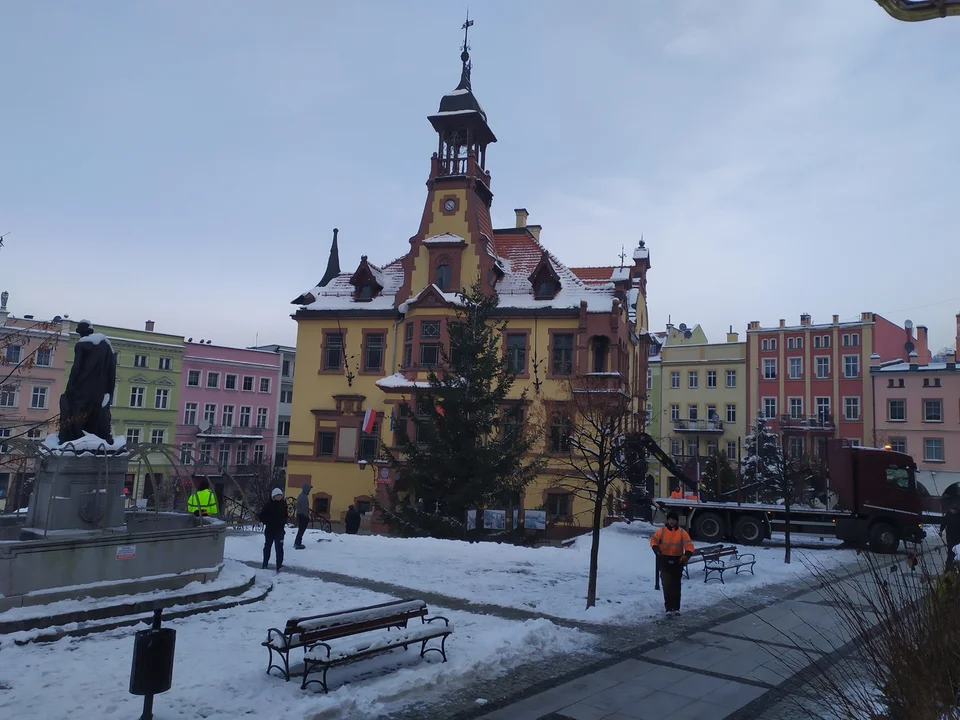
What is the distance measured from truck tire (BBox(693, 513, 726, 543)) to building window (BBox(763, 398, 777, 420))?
34.5 metres

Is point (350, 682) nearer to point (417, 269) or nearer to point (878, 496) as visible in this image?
point (878, 496)

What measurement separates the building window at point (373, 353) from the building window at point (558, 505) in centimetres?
1104

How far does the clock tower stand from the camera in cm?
3528

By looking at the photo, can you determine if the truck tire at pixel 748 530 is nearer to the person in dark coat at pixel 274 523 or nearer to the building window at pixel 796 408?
the person in dark coat at pixel 274 523

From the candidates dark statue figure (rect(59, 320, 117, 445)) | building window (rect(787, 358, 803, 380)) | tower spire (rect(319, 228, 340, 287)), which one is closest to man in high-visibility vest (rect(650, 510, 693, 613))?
dark statue figure (rect(59, 320, 117, 445))

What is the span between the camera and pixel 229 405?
196 feet

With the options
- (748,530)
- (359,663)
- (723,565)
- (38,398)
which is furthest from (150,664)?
(38,398)

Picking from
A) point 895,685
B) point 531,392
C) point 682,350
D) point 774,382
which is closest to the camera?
point 895,685

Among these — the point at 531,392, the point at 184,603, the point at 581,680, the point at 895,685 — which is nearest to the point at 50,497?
the point at 184,603

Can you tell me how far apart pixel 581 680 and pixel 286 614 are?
5.04 meters

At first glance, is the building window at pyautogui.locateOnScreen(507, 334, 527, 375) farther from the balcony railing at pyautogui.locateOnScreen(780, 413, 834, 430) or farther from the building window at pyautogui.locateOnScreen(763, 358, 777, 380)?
the building window at pyautogui.locateOnScreen(763, 358, 777, 380)

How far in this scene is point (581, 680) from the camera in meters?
8.88

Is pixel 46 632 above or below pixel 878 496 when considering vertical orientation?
below

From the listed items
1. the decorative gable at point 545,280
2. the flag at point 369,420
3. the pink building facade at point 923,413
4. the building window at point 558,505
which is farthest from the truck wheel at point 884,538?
the pink building facade at point 923,413
